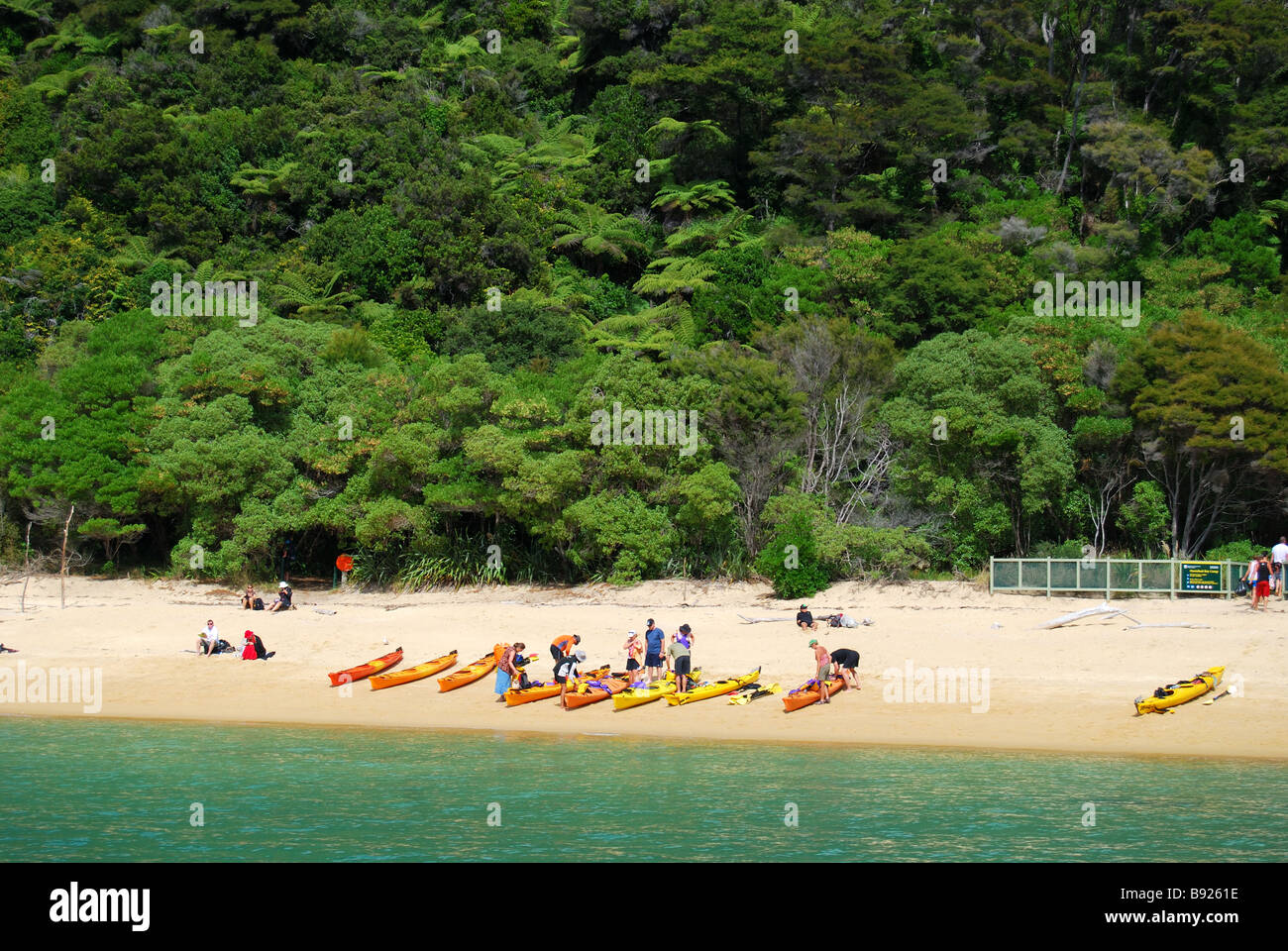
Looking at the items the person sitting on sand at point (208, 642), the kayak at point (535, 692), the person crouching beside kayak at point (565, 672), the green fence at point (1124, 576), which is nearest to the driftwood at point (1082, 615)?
the green fence at point (1124, 576)

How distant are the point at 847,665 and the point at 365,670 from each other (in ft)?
32.4

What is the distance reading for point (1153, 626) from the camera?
2344 cm

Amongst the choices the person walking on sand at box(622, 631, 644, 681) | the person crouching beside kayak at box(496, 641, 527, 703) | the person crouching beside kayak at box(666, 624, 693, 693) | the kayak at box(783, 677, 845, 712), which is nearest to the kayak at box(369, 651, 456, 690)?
the person crouching beside kayak at box(496, 641, 527, 703)

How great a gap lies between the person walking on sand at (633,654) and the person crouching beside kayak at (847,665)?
3.97m

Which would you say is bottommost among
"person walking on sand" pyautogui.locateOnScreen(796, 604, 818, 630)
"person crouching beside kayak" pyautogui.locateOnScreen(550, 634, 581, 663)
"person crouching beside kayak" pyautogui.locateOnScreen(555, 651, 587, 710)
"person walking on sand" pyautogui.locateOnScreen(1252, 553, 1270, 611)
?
"person crouching beside kayak" pyautogui.locateOnScreen(555, 651, 587, 710)

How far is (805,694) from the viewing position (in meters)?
21.2

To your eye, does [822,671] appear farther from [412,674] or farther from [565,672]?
[412,674]

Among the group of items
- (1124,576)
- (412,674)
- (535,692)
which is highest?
(1124,576)

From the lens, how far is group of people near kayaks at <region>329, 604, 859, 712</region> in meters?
21.7

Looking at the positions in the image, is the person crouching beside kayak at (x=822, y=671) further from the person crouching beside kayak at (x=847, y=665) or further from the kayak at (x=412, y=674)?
the kayak at (x=412, y=674)

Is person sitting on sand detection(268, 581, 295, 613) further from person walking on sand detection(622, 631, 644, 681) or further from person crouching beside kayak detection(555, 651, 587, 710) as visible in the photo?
person walking on sand detection(622, 631, 644, 681)

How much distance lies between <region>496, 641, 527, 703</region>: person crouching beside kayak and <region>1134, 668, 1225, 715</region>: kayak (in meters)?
11.4

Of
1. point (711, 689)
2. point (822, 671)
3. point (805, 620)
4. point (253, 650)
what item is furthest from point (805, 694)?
point (253, 650)

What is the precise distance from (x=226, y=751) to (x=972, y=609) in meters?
16.0
